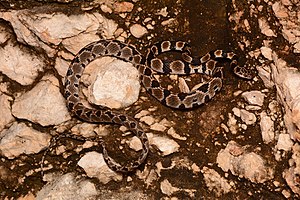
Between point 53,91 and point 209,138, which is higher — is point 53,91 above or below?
above

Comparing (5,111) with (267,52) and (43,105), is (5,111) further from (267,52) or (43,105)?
(267,52)

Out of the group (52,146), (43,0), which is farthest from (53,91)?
(43,0)

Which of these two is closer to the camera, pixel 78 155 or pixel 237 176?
pixel 237 176

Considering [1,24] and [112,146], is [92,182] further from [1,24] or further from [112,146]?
[1,24]

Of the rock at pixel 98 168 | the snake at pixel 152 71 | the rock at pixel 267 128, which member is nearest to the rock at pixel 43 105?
the snake at pixel 152 71

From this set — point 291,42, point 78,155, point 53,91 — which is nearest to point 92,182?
point 78,155

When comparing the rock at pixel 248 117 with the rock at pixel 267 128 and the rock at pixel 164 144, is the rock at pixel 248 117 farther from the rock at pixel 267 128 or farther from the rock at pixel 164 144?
the rock at pixel 164 144

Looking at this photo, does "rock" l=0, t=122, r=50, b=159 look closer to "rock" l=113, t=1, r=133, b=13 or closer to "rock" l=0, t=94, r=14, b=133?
"rock" l=0, t=94, r=14, b=133

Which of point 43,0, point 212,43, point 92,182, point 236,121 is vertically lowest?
point 92,182
